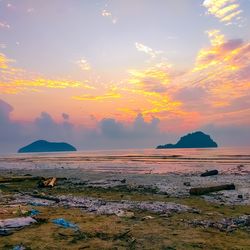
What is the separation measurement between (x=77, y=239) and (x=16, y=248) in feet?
6.54

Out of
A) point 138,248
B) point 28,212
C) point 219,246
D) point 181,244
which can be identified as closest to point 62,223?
point 28,212

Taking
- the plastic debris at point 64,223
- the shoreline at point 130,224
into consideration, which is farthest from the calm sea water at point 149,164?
the plastic debris at point 64,223

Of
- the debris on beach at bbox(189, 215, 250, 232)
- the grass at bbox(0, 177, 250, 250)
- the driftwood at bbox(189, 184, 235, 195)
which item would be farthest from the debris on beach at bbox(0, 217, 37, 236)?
the driftwood at bbox(189, 184, 235, 195)

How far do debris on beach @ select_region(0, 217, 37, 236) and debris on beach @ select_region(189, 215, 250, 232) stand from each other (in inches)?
260

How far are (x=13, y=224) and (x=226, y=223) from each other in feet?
27.7

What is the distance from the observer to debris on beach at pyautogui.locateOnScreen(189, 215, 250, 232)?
11.8 metres

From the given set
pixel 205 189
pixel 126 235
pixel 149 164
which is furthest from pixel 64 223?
pixel 149 164

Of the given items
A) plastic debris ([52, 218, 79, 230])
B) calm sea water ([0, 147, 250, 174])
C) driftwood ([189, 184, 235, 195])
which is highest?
plastic debris ([52, 218, 79, 230])

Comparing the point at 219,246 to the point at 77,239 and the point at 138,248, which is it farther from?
the point at 77,239

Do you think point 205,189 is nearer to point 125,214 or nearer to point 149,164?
point 125,214

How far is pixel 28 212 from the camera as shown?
14359mm

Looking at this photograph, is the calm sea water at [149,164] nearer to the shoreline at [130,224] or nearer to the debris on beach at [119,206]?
the debris on beach at [119,206]

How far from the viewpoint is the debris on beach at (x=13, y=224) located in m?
10.9

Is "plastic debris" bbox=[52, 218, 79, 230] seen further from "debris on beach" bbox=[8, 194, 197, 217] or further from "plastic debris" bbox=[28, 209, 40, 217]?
"debris on beach" bbox=[8, 194, 197, 217]
